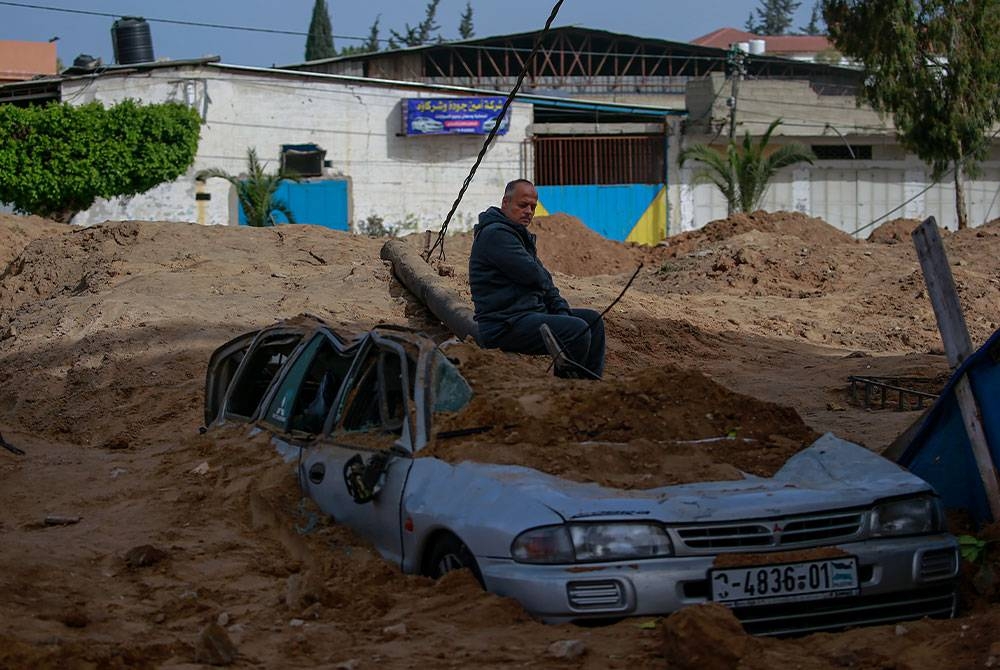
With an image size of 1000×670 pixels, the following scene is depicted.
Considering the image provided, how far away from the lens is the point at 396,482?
576 cm

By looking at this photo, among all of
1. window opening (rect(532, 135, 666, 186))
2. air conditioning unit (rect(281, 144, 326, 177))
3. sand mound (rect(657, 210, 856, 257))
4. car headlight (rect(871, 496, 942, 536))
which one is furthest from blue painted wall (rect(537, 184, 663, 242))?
car headlight (rect(871, 496, 942, 536))

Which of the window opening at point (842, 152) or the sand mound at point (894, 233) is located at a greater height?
the window opening at point (842, 152)

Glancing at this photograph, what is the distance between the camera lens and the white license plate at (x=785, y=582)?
15.4 ft

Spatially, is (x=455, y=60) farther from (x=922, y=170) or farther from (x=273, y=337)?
(x=273, y=337)

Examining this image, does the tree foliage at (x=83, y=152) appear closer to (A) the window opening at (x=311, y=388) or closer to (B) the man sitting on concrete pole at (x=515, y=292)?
(B) the man sitting on concrete pole at (x=515, y=292)

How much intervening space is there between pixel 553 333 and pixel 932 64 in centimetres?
2673

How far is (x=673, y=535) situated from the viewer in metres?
4.77

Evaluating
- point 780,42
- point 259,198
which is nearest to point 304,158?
point 259,198

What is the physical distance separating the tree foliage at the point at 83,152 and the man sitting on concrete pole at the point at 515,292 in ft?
83.8

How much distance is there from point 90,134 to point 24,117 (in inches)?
60.1

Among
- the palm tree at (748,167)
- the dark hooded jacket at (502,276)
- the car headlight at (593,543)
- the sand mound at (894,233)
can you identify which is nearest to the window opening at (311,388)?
the dark hooded jacket at (502,276)

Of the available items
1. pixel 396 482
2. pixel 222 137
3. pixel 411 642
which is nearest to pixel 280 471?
→ pixel 396 482

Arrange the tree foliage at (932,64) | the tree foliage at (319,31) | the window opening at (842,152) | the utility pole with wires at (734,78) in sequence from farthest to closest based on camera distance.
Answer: the tree foliage at (319,31), the window opening at (842,152), the utility pole with wires at (734,78), the tree foliage at (932,64)

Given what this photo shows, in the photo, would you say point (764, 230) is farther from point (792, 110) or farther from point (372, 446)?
point (372, 446)
